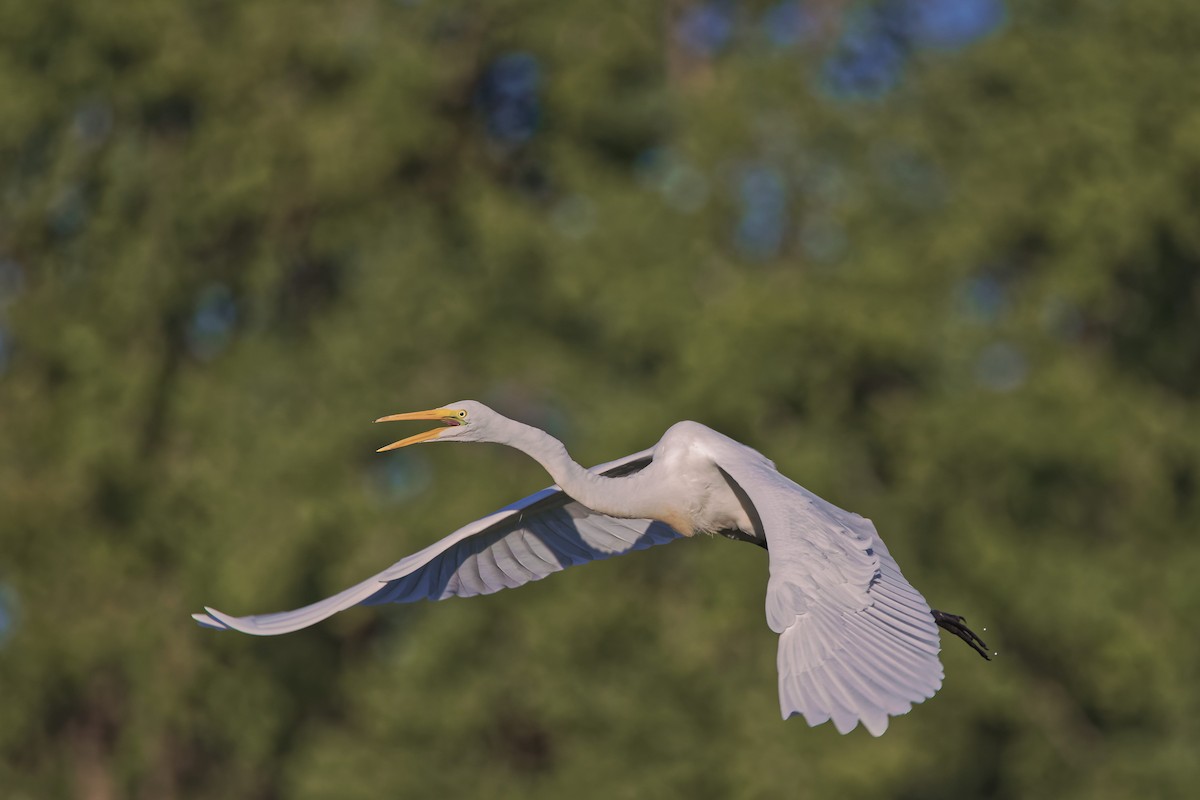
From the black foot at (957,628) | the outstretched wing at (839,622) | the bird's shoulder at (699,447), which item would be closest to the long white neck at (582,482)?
the bird's shoulder at (699,447)

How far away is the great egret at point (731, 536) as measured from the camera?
17.4ft

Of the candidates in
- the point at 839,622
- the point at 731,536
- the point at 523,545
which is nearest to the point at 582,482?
the point at 523,545

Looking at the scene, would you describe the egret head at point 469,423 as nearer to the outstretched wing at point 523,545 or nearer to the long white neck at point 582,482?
the long white neck at point 582,482

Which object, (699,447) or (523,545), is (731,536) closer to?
(699,447)

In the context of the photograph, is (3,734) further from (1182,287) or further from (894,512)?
(1182,287)

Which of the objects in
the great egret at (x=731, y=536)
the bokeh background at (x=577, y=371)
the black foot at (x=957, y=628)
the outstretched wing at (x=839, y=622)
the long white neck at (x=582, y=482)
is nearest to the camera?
the outstretched wing at (x=839, y=622)

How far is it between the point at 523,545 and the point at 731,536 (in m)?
0.81

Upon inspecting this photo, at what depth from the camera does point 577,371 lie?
1584cm

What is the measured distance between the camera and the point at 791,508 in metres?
6.15

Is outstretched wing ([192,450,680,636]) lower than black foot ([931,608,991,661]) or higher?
higher

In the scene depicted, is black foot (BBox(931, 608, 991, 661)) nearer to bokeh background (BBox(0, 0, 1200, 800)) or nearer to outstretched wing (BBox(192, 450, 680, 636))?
outstretched wing (BBox(192, 450, 680, 636))

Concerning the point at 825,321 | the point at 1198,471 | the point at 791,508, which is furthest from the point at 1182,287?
the point at 791,508

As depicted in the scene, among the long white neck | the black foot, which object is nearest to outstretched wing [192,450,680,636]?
the long white neck

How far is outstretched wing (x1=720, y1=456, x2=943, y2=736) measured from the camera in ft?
16.8
